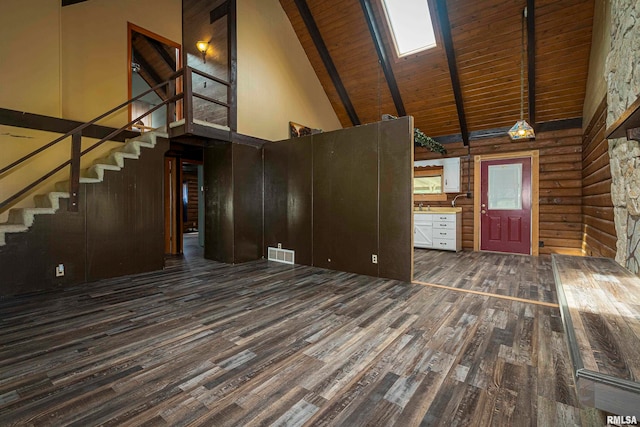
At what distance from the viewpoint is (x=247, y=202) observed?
550 centimetres

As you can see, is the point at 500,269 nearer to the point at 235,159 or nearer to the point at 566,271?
the point at 566,271

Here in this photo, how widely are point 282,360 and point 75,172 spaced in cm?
369

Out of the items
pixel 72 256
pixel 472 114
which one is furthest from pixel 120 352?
pixel 472 114

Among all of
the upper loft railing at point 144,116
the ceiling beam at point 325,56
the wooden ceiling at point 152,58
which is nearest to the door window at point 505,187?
the ceiling beam at point 325,56

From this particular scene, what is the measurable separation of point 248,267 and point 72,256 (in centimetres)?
238

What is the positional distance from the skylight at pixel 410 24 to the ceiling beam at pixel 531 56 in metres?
1.50

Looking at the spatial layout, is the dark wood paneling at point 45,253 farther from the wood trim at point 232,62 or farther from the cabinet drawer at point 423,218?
the cabinet drawer at point 423,218

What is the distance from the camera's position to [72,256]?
12.7 ft

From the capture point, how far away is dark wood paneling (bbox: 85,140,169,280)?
409cm

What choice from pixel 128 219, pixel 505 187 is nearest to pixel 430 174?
pixel 505 187

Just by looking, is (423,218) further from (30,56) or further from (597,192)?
(30,56)

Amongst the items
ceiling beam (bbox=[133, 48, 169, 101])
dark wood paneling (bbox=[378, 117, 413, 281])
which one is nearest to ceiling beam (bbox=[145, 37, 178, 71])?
ceiling beam (bbox=[133, 48, 169, 101])

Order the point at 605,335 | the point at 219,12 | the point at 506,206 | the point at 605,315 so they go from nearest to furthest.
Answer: the point at 605,335, the point at 605,315, the point at 219,12, the point at 506,206

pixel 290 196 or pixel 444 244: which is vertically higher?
pixel 290 196
